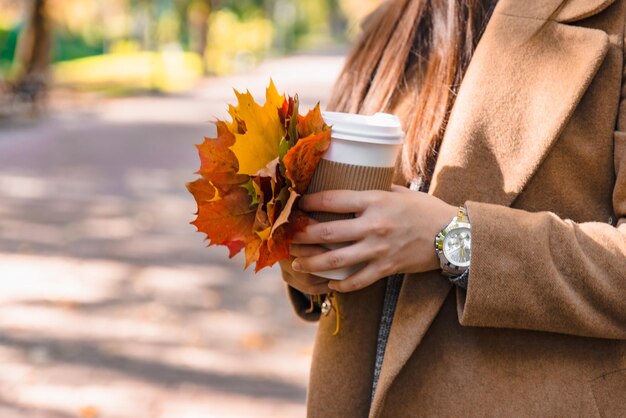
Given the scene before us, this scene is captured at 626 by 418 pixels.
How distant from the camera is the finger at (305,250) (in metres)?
1.40

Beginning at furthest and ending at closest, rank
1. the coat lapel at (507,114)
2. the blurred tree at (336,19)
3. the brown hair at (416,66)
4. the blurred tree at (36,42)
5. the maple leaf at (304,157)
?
1. the blurred tree at (336,19)
2. the blurred tree at (36,42)
3. the brown hair at (416,66)
4. the coat lapel at (507,114)
5. the maple leaf at (304,157)

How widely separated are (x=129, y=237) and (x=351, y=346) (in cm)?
681

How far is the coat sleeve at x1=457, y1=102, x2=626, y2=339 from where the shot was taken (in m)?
1.37

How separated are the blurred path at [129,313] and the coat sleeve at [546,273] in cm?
333

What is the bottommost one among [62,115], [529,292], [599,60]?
[62,115]

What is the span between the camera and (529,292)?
139cm

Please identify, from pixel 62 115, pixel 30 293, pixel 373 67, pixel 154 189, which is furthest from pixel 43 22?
pixel 373 67

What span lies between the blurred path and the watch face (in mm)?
3340

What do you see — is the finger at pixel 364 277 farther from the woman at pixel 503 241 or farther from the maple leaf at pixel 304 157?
the maple leaf at pixel 304 157

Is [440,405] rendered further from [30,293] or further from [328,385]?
[30,293]

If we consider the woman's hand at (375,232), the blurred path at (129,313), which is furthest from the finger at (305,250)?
the blurred path at (129,313)

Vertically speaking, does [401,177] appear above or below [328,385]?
above

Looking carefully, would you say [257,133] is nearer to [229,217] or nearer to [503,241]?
[229,217]

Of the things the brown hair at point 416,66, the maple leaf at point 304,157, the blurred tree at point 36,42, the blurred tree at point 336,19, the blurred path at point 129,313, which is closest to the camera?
the maple leaf at point 304,157
